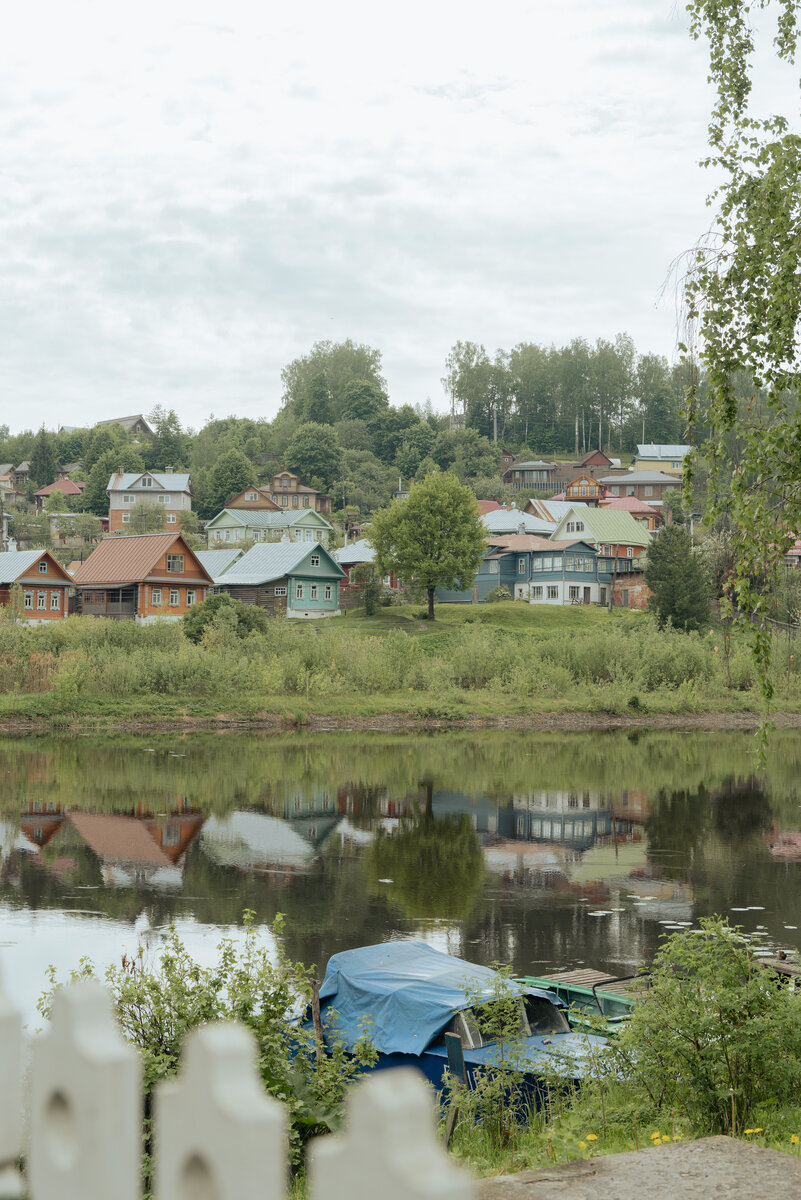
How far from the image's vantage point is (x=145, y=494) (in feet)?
385

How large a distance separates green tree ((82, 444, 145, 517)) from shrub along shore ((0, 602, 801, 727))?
76928 mm

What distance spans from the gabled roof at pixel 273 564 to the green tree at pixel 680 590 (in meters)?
23.3

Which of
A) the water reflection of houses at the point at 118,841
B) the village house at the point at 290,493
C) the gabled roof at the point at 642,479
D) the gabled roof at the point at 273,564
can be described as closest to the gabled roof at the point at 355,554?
Answer: the gabled roof at the point at 273,564

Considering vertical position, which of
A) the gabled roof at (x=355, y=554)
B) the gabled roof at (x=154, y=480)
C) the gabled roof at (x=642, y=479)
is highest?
the gabled roof at (x=642, y=479)

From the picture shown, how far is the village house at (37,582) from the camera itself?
65.2 m

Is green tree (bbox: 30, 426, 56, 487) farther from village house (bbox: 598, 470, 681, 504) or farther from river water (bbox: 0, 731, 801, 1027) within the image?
river water (bbox: 0, 731, 801, 1027)

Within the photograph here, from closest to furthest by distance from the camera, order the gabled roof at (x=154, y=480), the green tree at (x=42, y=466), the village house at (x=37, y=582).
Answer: the village house at (x=37, y=582) → the gabled roof at (x=154, y=480) → the green tree at (x=42, y=466)

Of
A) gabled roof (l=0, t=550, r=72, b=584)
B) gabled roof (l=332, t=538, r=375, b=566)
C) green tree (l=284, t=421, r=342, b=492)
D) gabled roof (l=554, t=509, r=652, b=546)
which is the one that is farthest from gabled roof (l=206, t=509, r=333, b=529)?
gabled roof (l=0, t=550, r=72, b=584)

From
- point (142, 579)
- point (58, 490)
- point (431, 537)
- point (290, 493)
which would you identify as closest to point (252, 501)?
point (290, 493)

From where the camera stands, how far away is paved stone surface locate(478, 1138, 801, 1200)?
5512 mm

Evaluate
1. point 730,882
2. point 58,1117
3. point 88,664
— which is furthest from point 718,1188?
point 88,664

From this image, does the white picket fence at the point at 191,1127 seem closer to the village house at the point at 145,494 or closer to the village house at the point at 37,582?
the village house at the point at 37,582

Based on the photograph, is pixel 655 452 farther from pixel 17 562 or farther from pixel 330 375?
pixel 17 562

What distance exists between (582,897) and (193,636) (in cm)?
3327
